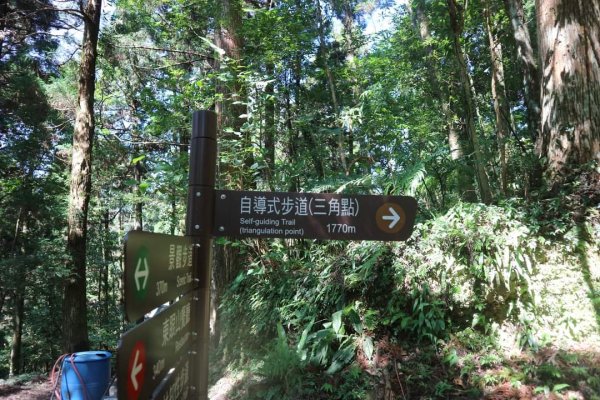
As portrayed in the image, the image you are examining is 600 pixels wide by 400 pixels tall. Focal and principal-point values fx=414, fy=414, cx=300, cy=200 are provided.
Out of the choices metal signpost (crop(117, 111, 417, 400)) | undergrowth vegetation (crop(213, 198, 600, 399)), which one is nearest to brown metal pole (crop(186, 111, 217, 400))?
metal signpost (crop(117, 111, 417, 400))

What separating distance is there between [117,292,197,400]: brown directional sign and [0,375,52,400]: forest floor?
959cm

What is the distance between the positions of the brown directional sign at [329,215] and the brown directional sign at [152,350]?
63 centimetres

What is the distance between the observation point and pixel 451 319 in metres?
4.77

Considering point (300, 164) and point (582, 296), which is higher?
point (300, 164)

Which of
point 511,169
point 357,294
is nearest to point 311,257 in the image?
point 357,294

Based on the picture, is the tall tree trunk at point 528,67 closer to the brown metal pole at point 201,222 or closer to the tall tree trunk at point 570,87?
the tall tree trunk at point 570,87

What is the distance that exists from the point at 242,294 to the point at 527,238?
169 inches

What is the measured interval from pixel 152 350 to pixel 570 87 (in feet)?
19.9

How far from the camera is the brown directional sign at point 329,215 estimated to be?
237cm

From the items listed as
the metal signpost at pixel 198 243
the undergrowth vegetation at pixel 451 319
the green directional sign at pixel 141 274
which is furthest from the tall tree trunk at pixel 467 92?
the green directional sign at pixel 141 274

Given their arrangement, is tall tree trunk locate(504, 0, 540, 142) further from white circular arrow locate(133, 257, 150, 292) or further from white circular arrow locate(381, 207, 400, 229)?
white circular arrow locate(133, 257, 150, 292)

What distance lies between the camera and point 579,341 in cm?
416

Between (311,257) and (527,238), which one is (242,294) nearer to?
(311,257)

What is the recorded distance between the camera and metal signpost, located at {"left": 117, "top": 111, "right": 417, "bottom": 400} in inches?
54.4
